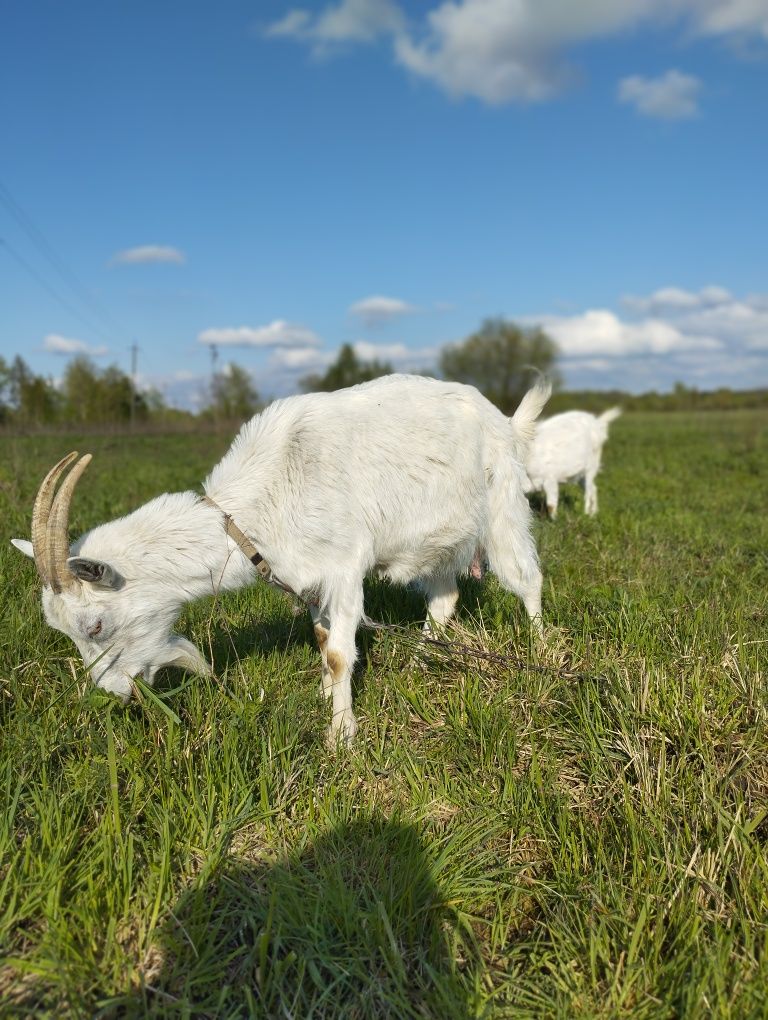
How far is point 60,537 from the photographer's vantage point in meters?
2.88

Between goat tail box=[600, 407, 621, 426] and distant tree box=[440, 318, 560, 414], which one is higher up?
distant tree box=[440, 318, 560, 414]

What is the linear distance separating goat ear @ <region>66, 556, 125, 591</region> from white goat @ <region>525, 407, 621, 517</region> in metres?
6.87

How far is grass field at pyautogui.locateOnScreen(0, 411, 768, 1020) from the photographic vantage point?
201cm

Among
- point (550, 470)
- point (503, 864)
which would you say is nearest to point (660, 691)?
point (503, 864)

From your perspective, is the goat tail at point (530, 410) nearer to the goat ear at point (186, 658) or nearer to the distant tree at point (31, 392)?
the goat ear at point (186, 658)

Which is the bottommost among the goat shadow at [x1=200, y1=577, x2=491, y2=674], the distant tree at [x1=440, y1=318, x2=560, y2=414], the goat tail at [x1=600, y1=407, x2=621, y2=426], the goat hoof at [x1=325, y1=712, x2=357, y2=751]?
the goat hoof at [x1=325, y1=712, x2=357, y2=751]

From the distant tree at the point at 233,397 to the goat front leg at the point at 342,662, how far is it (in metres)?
36.3

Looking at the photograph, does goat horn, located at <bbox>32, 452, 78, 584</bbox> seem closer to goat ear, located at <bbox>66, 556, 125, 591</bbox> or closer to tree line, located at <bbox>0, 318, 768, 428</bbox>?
goat ear, located at <bbox>66, 556, 125, 591</bbox>

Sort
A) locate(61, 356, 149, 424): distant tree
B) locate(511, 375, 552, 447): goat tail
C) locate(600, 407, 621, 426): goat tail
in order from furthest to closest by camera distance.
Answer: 1. locate(61, 356, 149, 424): distant tree
2. locate(600, 407, 621, 426): goat tail
3. locate(511, 375, 552, 447): goat tail

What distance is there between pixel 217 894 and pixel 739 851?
67.6 inches

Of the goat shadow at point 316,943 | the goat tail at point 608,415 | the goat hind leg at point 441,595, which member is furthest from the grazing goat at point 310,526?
the goat tail at point 608,415

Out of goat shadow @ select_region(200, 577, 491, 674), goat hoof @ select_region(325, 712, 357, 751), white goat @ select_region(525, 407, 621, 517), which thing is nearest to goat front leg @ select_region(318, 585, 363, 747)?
goat hoof @ select_region(325, 712, 357, 751)

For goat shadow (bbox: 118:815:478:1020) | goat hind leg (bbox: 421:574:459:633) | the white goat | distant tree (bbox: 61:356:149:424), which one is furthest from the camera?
distant tree (bbox: 61:356:149:424)

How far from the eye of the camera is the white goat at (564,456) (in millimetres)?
9742
